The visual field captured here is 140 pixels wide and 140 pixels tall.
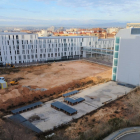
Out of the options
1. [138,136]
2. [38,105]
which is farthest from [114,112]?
[38,105]

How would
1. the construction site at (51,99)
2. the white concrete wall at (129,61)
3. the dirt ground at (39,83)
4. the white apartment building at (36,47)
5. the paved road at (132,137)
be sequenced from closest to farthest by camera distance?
the paved road at (132,137) < the construction site at (51,99) < the dirt ground at (39,83) < the white concrete wall at (129,61) < the white apartment building at (36,47)

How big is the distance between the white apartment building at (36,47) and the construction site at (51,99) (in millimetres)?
12095

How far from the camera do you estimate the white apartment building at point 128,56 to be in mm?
25484

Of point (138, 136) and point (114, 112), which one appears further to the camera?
point (114, 112)

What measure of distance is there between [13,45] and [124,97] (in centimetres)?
3544

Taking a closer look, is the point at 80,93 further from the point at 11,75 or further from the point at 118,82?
the point at 11,75

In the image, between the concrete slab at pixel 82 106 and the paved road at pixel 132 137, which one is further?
the concrete slab at pixel 82 106

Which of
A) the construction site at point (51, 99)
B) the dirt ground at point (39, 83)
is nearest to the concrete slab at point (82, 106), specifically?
the construction site at point (51, 99)

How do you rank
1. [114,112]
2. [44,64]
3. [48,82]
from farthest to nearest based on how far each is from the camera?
[44,64], [48,82], [114,112]

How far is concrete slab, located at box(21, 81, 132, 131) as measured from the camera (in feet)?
53.6

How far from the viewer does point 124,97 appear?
73.5ft

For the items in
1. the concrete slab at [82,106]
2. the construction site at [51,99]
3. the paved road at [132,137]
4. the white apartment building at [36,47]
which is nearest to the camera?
the paved road at [132,137]

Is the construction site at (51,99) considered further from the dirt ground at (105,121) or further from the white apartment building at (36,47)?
the white apartment building at (36,47)

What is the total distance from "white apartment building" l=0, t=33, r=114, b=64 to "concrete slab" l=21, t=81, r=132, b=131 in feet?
90.0
